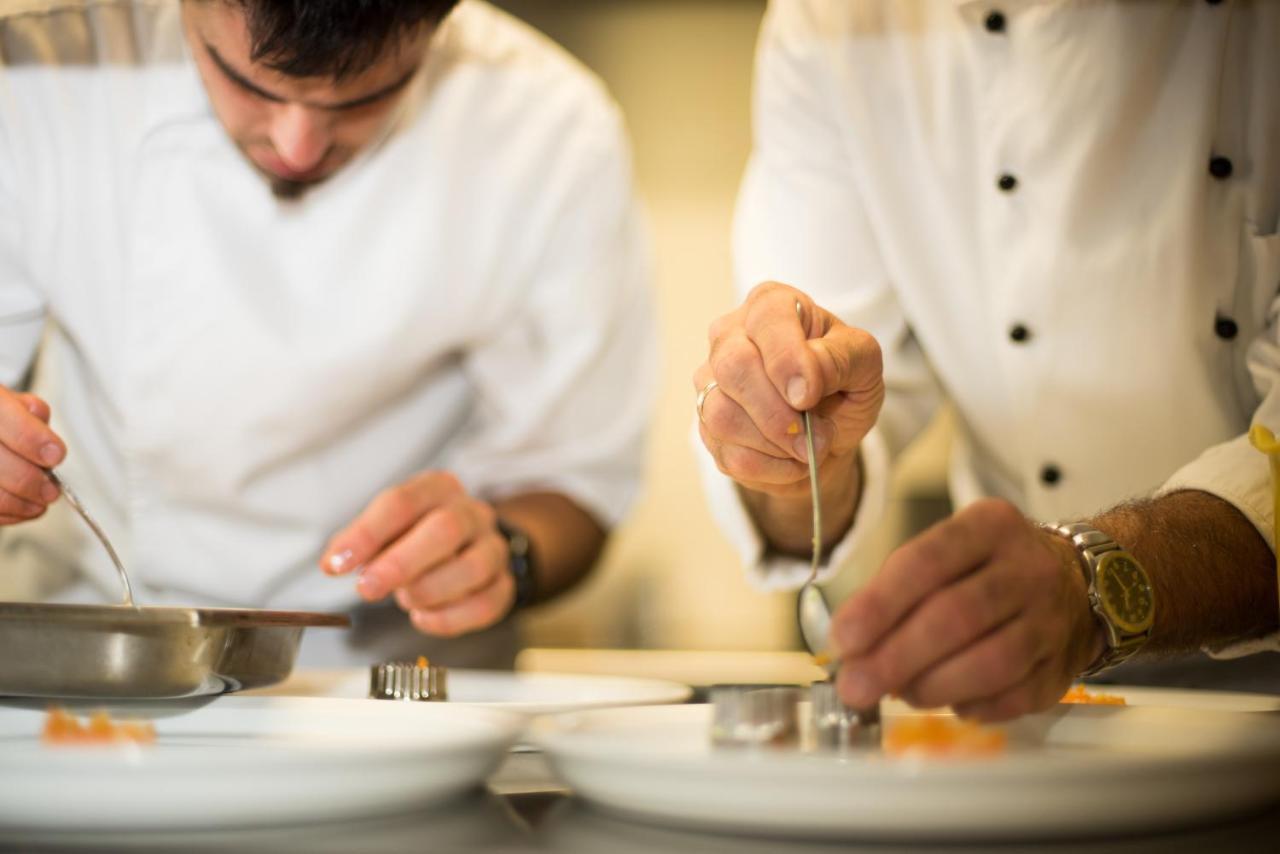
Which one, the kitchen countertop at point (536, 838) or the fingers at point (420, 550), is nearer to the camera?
the kitchen countertop at point (536, 838)

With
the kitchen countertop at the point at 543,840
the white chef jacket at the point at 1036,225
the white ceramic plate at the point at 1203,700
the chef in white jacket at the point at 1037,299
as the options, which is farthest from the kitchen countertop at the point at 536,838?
the white chef jacket at the point at 1036,225

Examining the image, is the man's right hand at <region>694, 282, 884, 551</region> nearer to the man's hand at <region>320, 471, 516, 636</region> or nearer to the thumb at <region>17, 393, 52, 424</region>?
the man's hand at <region>320, 471, 516, 636</region>

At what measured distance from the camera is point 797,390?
0.61 m

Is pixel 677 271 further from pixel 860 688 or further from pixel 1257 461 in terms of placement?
pixel 860 688

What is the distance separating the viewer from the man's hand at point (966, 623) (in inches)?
20.1

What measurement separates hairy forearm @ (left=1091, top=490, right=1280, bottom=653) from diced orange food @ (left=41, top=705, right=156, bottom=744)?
1.57ft

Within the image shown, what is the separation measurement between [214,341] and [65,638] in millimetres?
574

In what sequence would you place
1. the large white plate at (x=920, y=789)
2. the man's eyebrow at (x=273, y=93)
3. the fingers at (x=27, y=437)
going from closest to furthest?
the large white plate at (x=920, y=789), the fingers at (x=27, y=437), the man's eyebrow at (x=273, y=93)

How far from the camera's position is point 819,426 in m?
0.67

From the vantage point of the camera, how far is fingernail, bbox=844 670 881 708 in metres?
0.51

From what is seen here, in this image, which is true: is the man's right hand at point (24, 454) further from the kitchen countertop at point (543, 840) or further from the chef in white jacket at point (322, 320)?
the kitchen countertop at point (543, 840)

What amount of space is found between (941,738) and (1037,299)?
1.64 feet

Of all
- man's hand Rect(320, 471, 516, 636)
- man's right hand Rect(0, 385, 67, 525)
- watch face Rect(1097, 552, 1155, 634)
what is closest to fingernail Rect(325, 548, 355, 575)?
man's hand Rect(320, 471, 516, 636)

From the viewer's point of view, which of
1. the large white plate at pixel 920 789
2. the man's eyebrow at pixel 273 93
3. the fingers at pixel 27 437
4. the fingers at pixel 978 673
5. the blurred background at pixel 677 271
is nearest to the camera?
the large white plate at pixel 920 789
